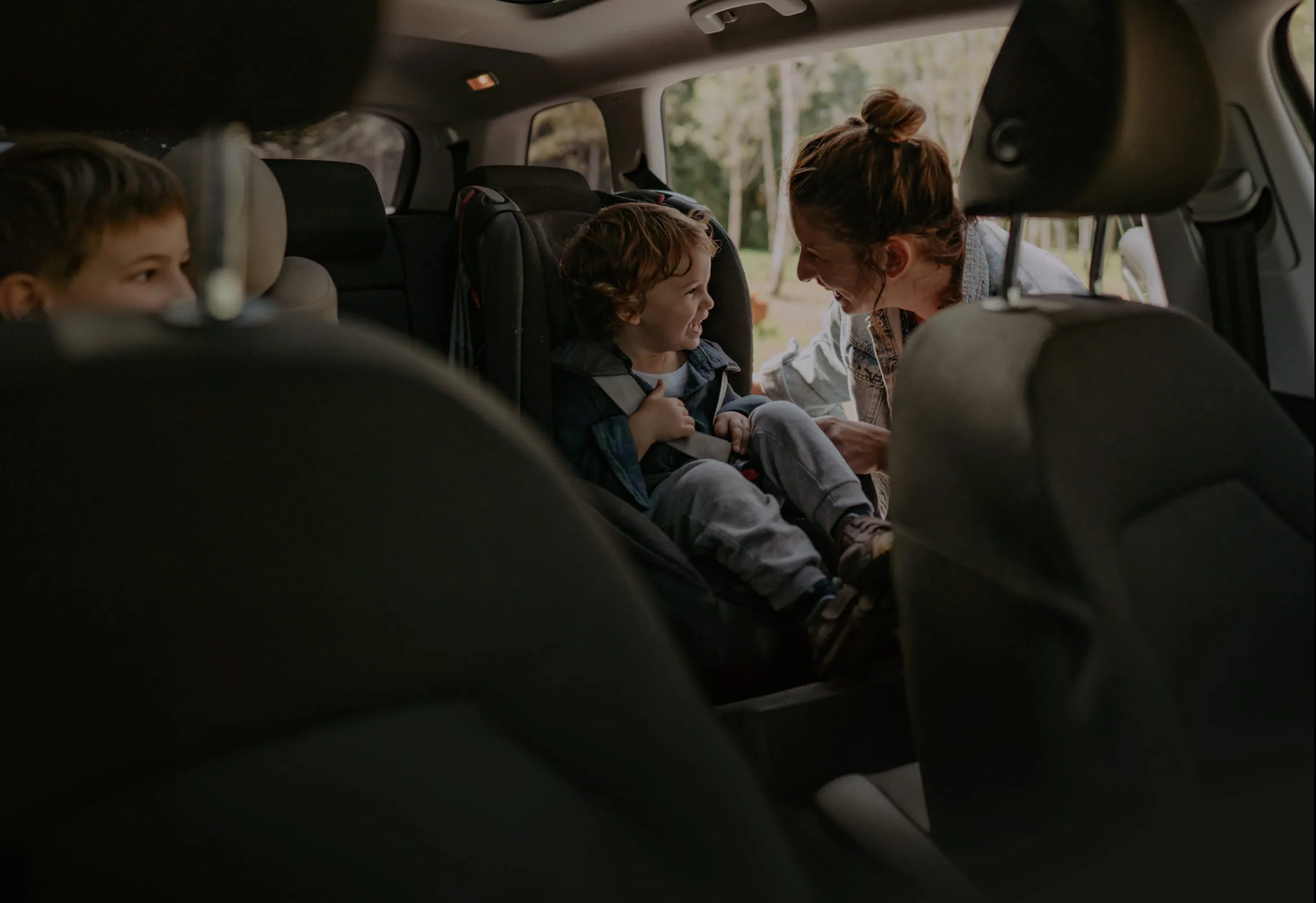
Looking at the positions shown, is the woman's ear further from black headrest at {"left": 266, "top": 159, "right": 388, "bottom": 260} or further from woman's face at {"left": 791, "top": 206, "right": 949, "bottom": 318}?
black headrest at {"left": 266, "top": 159, "right": 388, "bottom": 260}

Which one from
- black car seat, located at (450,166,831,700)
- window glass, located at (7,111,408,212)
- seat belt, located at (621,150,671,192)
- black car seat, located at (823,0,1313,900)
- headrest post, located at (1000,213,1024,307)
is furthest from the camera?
window glass, located at (7,111,408,212)

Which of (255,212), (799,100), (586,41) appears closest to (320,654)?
(255,212)

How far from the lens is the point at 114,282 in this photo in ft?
3.03

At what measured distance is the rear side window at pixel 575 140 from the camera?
3.14 m

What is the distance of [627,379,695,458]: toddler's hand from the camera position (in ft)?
7.12

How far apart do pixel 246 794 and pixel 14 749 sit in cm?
14

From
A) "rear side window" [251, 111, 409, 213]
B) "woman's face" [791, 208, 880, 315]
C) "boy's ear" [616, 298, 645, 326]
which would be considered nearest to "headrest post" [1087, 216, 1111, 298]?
"woman's face" [791, 208, 880, 315]

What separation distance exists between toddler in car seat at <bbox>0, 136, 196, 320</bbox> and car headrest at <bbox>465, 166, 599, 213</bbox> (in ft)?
5.27

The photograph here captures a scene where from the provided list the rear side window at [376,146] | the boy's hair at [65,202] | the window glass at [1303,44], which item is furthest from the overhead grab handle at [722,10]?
the boy's hair at [65,202]

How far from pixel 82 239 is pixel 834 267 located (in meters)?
1.40

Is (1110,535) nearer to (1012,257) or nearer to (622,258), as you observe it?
(1012,257)

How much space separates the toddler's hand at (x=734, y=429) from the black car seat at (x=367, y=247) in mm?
725

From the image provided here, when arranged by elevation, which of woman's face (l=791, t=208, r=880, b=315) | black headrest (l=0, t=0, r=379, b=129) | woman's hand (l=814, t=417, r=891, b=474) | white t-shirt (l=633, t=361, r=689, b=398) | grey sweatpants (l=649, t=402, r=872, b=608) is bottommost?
grey sweatpants (l=649, t=402, r=872, b=608)

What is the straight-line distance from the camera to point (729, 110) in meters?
6.90
